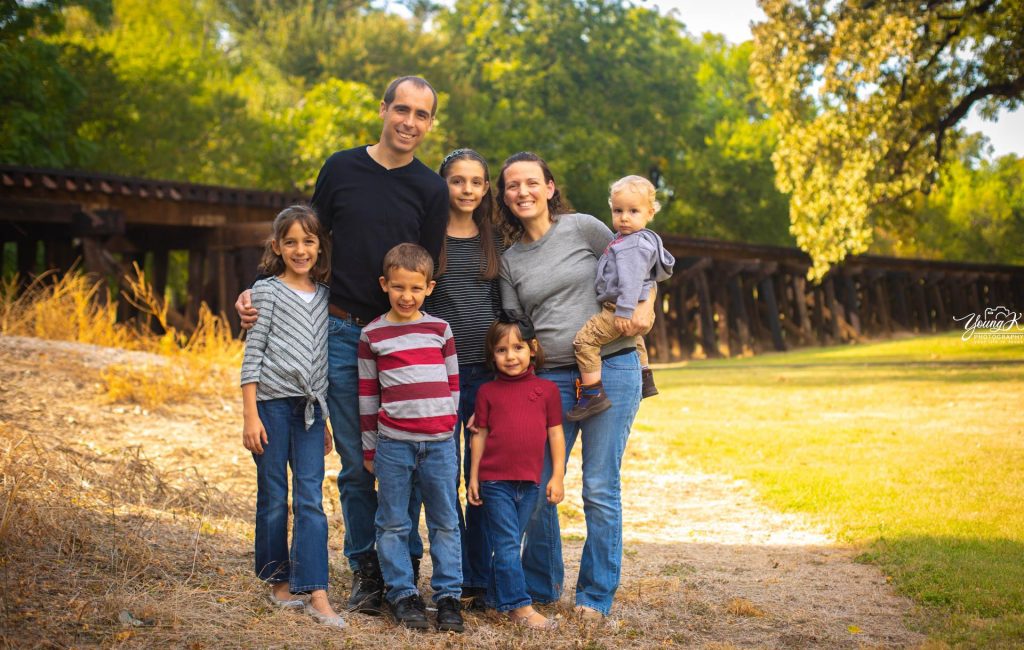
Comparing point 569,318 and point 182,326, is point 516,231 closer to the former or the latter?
point 569,318

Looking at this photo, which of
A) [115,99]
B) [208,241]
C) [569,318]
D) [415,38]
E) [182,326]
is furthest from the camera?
[415,38]

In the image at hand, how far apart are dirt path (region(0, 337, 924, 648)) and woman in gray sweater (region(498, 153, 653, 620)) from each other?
0.87ft

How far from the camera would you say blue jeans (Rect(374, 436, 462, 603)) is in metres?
4.16

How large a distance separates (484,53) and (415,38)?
3915mm

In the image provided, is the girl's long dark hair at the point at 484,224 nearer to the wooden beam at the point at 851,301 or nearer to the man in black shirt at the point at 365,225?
the man in black shirt at the point at 365,225

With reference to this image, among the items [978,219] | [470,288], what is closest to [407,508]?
[470,288]

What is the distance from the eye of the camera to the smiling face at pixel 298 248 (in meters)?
4.24

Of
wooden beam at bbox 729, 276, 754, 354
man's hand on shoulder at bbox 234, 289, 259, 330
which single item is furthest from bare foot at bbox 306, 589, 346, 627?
wooden beam at bbox 729, 276, 754, 354

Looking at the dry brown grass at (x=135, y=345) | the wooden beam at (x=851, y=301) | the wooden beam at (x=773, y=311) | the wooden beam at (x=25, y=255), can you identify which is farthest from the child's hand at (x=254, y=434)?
the wooden beam at (x=851, y=301)

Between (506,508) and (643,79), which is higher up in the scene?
(643,79)

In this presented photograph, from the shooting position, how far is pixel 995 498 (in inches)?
264

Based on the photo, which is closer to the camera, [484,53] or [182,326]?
[182,326]

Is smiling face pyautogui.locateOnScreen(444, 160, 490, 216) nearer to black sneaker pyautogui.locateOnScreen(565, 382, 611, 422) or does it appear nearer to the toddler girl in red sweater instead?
the toddler girl in red sweater

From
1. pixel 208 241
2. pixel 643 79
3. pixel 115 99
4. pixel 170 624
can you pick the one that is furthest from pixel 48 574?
pixel 643 79
